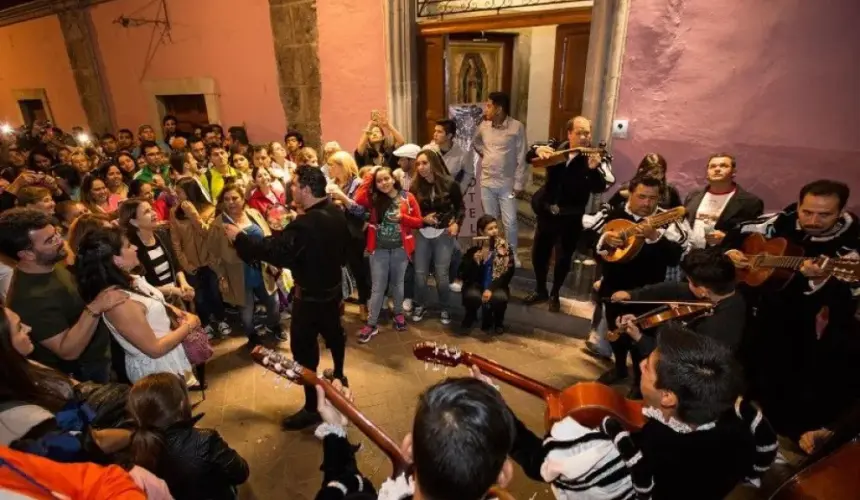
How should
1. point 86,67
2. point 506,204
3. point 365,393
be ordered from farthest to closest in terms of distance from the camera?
point 86,67 < point 506,204 < point 365,393

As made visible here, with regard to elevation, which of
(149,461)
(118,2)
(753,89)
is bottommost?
(149,461)

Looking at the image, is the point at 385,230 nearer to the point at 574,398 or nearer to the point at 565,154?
the point at 565,154

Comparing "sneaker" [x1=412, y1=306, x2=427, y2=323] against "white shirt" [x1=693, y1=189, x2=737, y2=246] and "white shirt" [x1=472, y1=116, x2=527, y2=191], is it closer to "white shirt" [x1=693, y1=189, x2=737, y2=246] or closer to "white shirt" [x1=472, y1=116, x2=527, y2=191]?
"white shirt" [x1=472, y1=116, x2=527, y2=191]

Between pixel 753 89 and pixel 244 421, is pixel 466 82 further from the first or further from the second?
pixel 244 421

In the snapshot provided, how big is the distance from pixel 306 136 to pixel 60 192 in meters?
3.59

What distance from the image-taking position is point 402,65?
21.2 feet

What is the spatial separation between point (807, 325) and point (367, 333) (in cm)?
374

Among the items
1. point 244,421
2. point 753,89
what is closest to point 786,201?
point 753,89

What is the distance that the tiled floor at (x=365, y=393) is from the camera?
10.5 feet

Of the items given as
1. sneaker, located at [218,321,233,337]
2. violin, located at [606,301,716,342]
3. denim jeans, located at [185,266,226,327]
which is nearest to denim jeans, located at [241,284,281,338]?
sneaker, located at [218,321,233,337]

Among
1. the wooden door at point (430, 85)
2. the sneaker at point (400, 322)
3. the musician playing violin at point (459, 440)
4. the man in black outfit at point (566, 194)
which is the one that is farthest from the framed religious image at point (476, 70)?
the musician playing violin at point (459, 440)

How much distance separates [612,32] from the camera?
4805 millimetres

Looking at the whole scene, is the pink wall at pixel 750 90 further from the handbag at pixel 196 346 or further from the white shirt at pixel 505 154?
the handbag at pixel 196 346

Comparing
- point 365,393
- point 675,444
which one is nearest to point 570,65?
point 365,393
